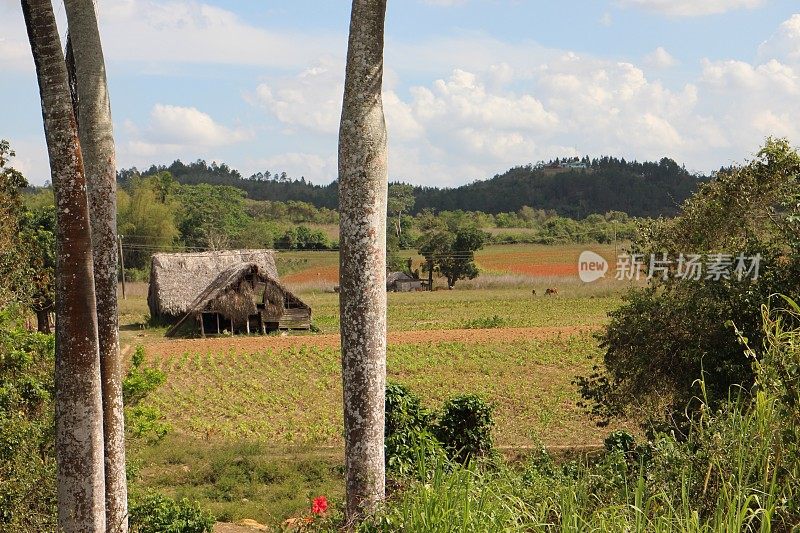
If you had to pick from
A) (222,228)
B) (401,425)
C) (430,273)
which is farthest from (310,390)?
(222,228)

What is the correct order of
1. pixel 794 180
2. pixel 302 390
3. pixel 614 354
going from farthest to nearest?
pixel 302 390 → pixel 614 354 → pixel 794 180

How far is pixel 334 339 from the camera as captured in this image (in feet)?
90.9

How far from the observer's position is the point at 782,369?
15.5 ft

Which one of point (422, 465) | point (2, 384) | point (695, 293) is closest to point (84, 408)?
point (422, 465)

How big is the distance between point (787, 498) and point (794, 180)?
24.6 ft

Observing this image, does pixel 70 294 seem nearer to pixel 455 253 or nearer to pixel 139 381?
pixel 139 381

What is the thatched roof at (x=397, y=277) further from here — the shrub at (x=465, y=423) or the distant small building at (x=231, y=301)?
the shrub at (x=465, y=423)

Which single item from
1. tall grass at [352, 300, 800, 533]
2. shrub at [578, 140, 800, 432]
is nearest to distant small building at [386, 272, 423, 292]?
shrub at [578, 140, 800, 432]

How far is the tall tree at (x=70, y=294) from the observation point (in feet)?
18.4

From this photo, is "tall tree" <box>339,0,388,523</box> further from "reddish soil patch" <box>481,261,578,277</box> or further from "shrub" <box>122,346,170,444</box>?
"reddish soil patch" <box>481,261,578,277</box>

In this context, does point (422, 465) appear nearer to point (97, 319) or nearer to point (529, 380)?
point (97, 319)

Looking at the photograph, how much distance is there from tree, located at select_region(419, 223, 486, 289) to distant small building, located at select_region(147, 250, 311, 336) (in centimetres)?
2036

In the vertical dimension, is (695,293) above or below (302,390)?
above

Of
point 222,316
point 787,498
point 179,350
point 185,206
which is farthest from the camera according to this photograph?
point 185,206
